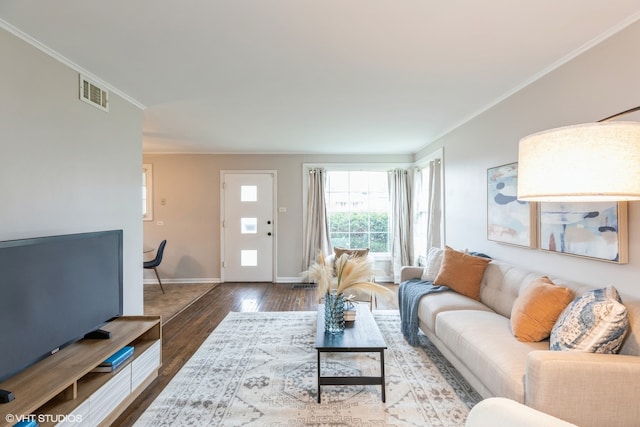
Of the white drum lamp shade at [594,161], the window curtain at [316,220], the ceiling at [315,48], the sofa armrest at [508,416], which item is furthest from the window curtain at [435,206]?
the sofa armrest at [508,416]

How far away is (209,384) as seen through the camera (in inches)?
93.5

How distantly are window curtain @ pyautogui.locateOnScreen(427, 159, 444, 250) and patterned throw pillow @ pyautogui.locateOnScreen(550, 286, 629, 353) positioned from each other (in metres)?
2.77

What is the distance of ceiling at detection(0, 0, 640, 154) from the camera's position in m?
1.70

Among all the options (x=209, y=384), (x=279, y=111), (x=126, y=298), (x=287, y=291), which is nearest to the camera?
(x=209, y=384)

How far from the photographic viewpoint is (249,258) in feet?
19.0

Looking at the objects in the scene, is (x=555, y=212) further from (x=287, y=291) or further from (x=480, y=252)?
(x=287, y=291)

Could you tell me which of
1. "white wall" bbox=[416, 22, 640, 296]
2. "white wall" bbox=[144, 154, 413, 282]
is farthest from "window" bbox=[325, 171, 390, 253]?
"white wall" bbox=[416, 22, 640, 296]

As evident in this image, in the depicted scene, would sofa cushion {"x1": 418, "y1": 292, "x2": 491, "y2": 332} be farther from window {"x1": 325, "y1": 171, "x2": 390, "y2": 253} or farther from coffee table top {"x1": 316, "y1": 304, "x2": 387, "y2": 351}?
window {"x1": 325, "y1": 171, "x2": 390, "y2": 253}

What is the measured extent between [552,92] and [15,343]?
370 cm

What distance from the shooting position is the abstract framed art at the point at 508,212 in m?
2.66

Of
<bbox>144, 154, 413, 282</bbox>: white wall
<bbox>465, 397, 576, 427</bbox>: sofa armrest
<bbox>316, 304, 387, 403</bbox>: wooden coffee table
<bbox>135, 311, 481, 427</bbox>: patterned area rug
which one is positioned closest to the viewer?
<bbox>465, 397, 576, 427</bbox>: sofa armrest

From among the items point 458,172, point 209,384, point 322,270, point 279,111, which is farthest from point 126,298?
point 458,172

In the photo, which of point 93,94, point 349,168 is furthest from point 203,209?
point 93,94

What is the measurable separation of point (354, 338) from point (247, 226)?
390 cm
